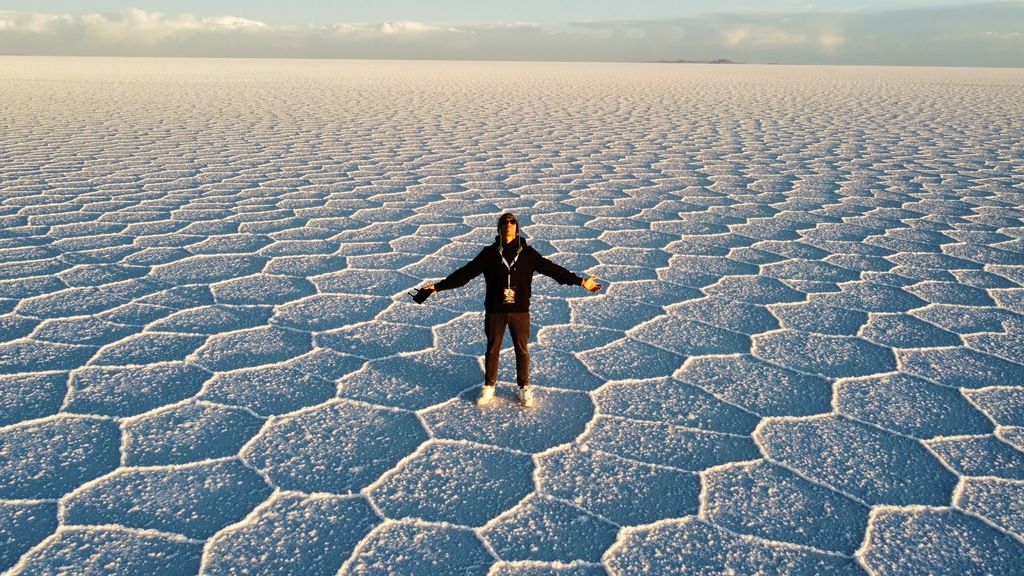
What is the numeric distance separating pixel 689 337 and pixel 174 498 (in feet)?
5.69

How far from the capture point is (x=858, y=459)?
1.97m

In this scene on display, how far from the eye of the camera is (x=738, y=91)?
20516 mm

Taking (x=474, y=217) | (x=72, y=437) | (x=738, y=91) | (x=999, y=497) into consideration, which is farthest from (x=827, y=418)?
(x=738, y=91)

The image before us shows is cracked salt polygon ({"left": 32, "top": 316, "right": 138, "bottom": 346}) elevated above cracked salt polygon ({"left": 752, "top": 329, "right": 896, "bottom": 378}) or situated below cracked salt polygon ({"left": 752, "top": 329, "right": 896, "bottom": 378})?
above

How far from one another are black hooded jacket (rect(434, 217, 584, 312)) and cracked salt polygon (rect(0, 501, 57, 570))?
0.97 m

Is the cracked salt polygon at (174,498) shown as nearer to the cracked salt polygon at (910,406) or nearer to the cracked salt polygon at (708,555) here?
the cracked salt polygon at (708,555)

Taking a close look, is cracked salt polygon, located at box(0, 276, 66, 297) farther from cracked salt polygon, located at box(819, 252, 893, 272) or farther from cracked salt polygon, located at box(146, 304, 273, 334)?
cracked salt polygon, located at box(819, 252, 893, 272)

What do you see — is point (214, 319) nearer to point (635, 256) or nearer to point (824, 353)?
point (635, 256)

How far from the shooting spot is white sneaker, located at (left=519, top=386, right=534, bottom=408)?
86.0 inches

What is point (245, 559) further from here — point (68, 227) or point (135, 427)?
point (68, 227)

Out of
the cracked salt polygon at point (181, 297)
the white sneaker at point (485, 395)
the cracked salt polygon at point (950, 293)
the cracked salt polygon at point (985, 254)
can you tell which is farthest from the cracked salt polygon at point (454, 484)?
the cracked salt polygon at point (985, 254)

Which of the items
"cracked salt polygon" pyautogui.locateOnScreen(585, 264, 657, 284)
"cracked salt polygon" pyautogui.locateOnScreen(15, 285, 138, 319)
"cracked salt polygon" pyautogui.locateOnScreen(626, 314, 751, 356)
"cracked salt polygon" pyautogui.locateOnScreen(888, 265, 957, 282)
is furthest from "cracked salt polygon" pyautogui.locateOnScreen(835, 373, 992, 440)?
"cracked salt polygon" pyautogui.locateOnScreen(15, 285, 138, 319)

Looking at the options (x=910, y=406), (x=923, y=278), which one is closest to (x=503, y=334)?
(x=910, y=406)

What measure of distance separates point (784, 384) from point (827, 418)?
23 centimetres
